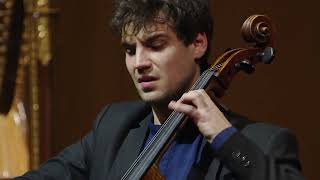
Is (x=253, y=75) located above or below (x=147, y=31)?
below

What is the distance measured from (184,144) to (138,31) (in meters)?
0.24

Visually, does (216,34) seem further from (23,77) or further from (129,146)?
(129,146)

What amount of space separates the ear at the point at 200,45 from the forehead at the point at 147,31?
60 millimetres

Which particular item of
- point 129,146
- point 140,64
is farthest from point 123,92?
point 140,64

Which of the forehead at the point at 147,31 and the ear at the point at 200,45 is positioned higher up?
the forehead at the point at 147,31

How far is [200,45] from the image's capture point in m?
1.44

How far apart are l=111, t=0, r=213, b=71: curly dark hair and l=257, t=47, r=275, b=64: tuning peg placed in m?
0.14

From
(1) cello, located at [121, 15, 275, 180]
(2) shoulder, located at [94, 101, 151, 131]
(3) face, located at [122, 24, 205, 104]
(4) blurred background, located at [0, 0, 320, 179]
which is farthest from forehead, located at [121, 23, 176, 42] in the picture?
(4) blurred background, located at [0, 0, 320, 179]

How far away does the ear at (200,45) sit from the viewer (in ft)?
4.68

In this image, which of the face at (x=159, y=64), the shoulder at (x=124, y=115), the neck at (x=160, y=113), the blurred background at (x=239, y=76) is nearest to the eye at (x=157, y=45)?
the face at (x=159, y=64)

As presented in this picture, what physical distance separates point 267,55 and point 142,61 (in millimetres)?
230

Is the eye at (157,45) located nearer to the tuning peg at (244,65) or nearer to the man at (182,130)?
the man at (182,130)

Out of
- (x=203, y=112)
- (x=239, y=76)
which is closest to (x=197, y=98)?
(x=203, y=112)

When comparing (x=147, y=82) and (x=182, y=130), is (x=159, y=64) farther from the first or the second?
(x=182, y=130)
